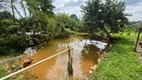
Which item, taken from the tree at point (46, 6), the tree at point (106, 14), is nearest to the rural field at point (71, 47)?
the tree at point (106, 14)

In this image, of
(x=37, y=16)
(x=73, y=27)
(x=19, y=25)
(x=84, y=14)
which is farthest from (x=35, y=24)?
(x=73, y=27)

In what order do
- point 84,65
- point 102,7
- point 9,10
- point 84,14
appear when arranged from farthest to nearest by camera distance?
1. point 84,14
2. point 102,7
3. point 9,10
4. point 84,65

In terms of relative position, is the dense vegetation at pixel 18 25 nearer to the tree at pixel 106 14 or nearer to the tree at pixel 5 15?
the tree at pixel 5 15

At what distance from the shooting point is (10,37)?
9.94 m

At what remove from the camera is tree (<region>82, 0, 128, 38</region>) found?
12.3 meters

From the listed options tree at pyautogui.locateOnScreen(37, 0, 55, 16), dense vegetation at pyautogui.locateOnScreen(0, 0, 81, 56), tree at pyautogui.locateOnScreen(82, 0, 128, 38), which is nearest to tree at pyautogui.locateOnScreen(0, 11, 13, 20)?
dense vegetation at pyautogui.locateOnScreen(0, 0, 81, 56)

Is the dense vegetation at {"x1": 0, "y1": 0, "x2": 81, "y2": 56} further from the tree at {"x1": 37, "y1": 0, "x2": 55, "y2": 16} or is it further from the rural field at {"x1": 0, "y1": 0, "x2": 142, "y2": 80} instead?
the tree at {"x1": 37, "y1": 0, "x2": 55, "y2": 16}

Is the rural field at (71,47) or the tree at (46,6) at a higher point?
the tree at (46,6)

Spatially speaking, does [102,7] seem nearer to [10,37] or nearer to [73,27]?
[10,37]

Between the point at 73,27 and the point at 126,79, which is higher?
the point at 73,27

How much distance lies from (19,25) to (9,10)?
80.0 inches

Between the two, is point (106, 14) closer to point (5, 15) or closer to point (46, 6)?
point (5, 15)

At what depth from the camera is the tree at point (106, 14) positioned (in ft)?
40.3

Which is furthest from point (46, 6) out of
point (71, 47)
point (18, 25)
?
point (71, 47)
